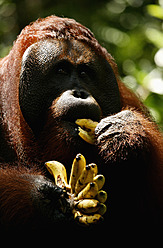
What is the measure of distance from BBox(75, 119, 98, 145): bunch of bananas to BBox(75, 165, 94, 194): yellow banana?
1.19 ft

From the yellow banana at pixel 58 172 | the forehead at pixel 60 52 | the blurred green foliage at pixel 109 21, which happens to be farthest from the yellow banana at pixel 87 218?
the blurred green foliage at pixel 109 21

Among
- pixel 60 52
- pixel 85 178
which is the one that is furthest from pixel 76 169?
pixel 60 52

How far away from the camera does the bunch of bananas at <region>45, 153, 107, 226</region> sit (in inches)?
88.8

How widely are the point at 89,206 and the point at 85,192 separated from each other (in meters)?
0.10

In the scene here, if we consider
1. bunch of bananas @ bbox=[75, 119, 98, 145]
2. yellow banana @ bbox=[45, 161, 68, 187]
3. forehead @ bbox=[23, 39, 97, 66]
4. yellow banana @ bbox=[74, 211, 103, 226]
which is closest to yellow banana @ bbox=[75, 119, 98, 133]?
bunch of bananas @ bbox=[75, 119, 98, 145]

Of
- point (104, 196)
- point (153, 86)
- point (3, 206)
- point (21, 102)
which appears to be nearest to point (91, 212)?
point (104, 196)

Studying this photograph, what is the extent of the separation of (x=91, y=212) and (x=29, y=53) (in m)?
1.32

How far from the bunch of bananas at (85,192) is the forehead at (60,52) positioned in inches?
35.3

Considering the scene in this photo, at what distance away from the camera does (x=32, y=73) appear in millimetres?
2941

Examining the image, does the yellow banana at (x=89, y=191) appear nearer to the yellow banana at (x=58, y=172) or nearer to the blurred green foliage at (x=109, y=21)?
the yellow banana at (x=58, y=172)

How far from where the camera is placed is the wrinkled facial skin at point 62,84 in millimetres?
2781

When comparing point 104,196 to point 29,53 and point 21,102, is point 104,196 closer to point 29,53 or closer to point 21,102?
point 21,102

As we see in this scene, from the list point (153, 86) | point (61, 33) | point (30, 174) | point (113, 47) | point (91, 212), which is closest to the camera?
point (91, 212)

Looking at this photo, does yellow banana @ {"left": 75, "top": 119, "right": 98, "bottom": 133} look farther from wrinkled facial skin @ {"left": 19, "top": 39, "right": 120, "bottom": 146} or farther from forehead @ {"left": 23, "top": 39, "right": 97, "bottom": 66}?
forehead @ {"left": 23, "top": 39, "right": 97, "bottom": 66}
